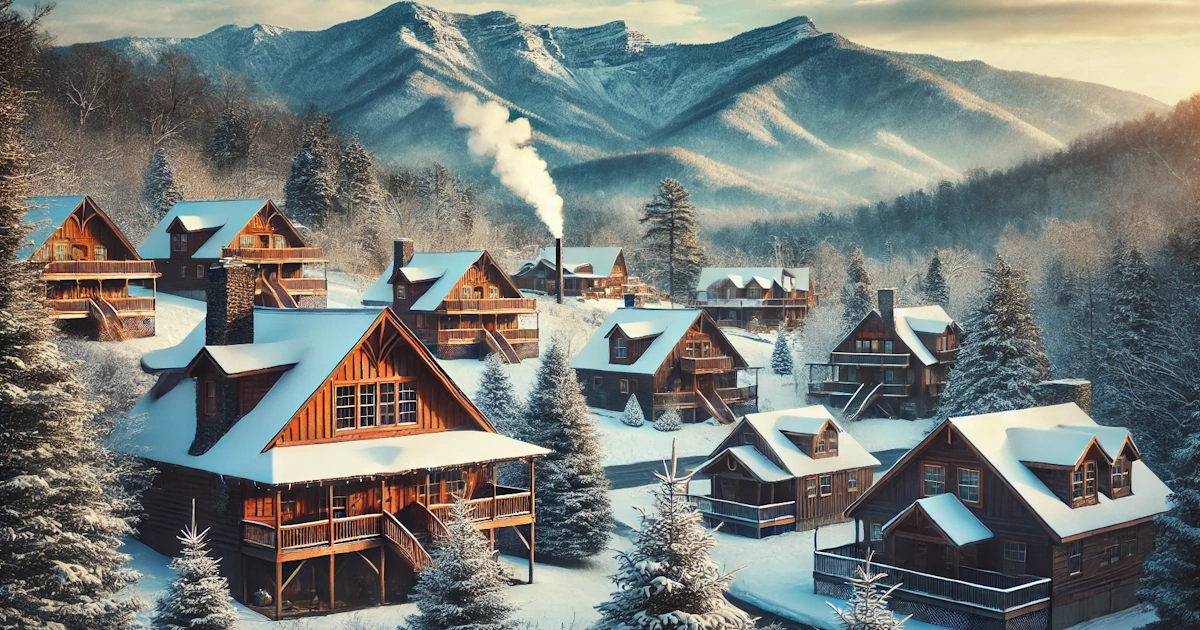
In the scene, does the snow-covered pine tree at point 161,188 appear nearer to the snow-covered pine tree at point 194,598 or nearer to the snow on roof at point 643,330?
the snow on roof at point 643,330

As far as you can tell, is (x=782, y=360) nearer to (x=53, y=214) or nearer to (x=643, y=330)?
(x=643, y=330)

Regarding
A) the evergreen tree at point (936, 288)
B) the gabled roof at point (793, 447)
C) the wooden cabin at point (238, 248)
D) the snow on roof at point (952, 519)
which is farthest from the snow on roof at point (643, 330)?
the evergreen tree at point (936, 288)

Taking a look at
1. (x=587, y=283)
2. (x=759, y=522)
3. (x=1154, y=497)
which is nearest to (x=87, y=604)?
(x=759, y=522)

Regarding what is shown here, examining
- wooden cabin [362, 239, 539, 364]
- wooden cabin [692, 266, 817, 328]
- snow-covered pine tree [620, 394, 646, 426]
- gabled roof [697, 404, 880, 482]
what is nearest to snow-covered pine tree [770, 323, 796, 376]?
wooden cabin [362, 239, 539, 364]

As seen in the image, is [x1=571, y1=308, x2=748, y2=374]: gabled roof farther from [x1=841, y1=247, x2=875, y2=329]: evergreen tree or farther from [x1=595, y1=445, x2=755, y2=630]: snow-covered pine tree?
[x1=595, y1=445, x2=755, y2=630]: snow-covered pine tree

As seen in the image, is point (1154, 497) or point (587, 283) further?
A: point (587, 283)

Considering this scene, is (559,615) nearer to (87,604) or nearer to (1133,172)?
(87,604)
